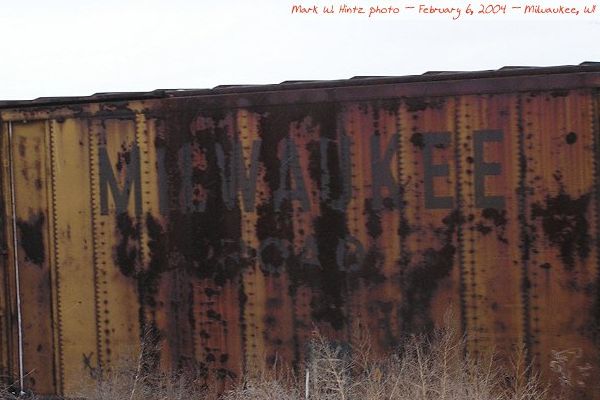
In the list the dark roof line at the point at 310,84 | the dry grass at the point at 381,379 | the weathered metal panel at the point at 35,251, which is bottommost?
the dry grass at the point at 381,379

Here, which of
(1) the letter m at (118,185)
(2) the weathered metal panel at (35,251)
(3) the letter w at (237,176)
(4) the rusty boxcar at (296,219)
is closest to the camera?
(4) the rusty boxcar at (296,219)

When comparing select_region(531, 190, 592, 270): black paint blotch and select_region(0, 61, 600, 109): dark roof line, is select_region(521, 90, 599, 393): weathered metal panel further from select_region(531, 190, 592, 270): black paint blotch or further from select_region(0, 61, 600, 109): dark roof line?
select_region(0, 61, 600, 109): dark roof line

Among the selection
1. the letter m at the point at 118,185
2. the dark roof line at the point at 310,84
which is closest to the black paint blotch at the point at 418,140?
the dark roof line at the point at 310,84

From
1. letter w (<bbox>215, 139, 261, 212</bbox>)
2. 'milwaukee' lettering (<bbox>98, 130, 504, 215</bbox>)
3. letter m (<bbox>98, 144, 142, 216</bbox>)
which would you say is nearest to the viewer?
'milwaukee' lettering (<bbox>98, 130, 504, 215</bbox>)

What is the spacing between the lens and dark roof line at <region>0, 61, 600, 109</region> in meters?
5.17

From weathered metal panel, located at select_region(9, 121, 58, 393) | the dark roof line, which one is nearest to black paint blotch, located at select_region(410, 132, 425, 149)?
the dark roof line

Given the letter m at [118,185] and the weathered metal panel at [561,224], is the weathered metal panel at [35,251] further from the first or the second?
the weathered metal panel at [561,224]

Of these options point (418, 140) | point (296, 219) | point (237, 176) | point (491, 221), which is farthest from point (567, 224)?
point (237, 176)

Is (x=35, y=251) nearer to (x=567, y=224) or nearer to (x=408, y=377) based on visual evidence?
(x=408, y=377)

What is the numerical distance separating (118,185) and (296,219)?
198 cm

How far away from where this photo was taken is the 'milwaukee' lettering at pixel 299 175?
5348mm

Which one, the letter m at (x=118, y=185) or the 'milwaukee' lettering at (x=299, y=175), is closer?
the 'milwaukee' lettering at (x=299, y=175)

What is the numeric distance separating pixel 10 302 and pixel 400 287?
4322 millimetres

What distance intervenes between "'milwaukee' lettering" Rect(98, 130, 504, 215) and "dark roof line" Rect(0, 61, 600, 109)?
0.52 meters
